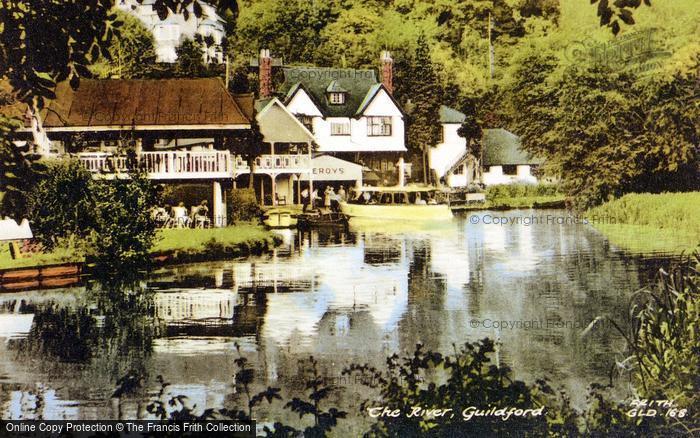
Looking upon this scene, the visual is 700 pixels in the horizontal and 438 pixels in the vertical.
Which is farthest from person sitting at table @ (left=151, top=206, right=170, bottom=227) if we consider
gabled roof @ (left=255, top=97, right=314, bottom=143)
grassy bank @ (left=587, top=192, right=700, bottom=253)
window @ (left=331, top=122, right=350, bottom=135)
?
grassy bank @ (left=587, top=192, right=700, bottom=253)

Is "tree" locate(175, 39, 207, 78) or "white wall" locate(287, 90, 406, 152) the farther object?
"white wall" locate(287, 90, 406, 152)

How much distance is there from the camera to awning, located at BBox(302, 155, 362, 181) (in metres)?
4.92

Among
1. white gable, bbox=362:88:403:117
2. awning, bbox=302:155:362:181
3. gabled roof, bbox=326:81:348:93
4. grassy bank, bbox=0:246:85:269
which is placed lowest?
grassy bank, bbox=0:246:85:269

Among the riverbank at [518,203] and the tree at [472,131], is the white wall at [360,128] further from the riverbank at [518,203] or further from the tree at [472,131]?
the riverbank at [518,203]

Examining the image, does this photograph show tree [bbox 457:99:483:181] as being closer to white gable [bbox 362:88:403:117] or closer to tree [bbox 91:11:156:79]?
white gable [bbox 362:88:403:117]

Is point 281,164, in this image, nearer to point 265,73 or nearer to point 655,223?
point 265,73

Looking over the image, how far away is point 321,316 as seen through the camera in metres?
4.54

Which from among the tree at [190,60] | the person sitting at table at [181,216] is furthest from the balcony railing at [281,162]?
the tree at [190,60]

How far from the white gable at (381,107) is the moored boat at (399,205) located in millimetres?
468

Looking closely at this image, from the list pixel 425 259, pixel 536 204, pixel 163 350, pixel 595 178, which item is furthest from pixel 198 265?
pixel 595 178

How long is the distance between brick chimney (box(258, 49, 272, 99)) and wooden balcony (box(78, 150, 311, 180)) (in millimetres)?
366

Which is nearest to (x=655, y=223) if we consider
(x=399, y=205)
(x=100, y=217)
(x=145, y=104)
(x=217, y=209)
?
(x=399, y=205)

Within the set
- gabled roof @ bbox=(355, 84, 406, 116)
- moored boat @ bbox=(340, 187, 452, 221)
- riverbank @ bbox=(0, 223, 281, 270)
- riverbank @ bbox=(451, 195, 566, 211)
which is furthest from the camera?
moored boat @ bbox=(340, 187, 452, 221)

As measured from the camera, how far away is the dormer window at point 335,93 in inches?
192
